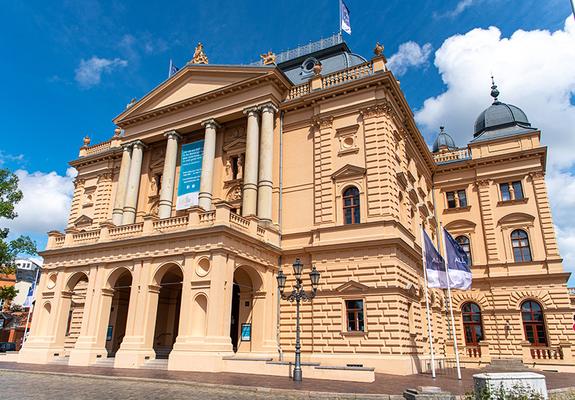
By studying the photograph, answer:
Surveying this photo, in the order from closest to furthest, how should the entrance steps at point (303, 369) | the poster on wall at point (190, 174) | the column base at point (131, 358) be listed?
the entrance steps at point (303, 369)
the column base at point (131, 358)
the poster on wall at point (190, 174)

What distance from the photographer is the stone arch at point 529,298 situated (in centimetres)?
3083

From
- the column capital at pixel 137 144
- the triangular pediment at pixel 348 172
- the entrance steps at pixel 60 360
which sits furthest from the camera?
the column capital at pixel 137 144

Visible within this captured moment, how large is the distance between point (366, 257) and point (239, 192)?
32.6 feet

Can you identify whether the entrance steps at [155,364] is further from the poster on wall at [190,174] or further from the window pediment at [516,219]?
the window pediment at [516,219]

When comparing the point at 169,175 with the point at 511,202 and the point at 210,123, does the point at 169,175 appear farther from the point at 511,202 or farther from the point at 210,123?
the point at 511,202

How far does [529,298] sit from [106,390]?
29.3 m

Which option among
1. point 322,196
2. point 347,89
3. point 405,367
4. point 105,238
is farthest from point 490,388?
point 105,238

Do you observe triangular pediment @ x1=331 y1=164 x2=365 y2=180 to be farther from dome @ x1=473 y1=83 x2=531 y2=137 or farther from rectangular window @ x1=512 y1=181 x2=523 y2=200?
dome @ x1=473 y1=83 x2=531 y2=137

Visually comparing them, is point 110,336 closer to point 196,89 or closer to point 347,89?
point 196,89

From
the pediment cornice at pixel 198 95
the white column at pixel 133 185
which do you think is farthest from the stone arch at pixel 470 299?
the white column at pixel 133 185

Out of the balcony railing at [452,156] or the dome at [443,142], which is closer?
the balcony railing at [452,156]

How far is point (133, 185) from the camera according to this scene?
31547 mm

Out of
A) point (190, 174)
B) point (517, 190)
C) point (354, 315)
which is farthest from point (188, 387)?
point (517, 190)

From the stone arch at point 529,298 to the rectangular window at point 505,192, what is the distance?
7.50 metres
